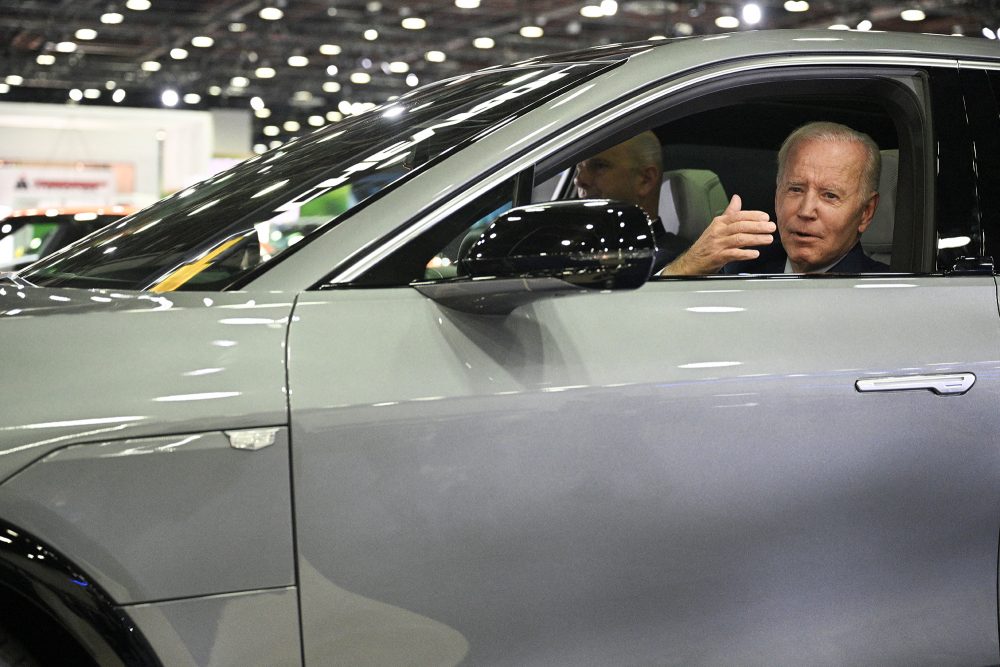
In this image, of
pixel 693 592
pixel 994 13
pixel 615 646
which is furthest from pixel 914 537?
pixel 994 13

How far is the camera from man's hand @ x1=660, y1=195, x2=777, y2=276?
82.3 inches

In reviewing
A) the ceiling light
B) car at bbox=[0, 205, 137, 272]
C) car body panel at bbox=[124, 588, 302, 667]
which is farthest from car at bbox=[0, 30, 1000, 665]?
the ceiling light

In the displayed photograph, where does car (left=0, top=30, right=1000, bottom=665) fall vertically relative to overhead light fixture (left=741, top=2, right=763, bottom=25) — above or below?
below

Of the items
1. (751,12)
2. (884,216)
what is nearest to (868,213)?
(884,216)

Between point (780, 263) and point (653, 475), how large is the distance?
0.81 metres

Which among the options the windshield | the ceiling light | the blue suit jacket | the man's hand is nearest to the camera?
the windshield

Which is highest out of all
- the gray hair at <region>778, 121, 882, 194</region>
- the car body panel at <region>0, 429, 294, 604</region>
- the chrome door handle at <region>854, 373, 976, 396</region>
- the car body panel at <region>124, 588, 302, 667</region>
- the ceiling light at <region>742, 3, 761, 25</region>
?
the ceiling light at <region>742, 3, 761, 25</region>

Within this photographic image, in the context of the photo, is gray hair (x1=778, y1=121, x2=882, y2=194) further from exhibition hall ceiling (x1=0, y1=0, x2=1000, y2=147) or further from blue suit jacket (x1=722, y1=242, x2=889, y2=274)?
exhibition hall ceiling (x1=0, y1=0, x2=1000, y2=147)

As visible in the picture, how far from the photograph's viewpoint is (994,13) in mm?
19188

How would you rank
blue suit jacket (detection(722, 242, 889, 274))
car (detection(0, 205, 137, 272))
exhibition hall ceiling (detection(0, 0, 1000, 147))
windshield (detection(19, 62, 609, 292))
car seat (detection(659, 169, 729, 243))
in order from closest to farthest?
windshield (detection(19, 62, 609, 292))
blue suit jacket (detection(722, 242, 889, 274))
car seat (detection(659, 169, 729, 243))
car (detection(0, 205, 137, 272))
exhibition hall ceiling (detection(0, 0, 1000, 147))

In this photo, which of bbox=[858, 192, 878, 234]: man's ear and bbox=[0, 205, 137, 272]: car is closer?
bbox=[858, 192, 878, 234]: man's ear

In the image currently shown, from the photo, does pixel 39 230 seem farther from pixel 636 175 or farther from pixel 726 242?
pixel 726 242

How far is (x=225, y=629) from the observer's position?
Answer: 1538 mm

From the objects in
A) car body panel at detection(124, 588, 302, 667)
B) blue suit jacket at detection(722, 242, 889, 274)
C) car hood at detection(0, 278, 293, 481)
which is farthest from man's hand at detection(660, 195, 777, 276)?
car body panel at detection(124, 588, 302, 667)
